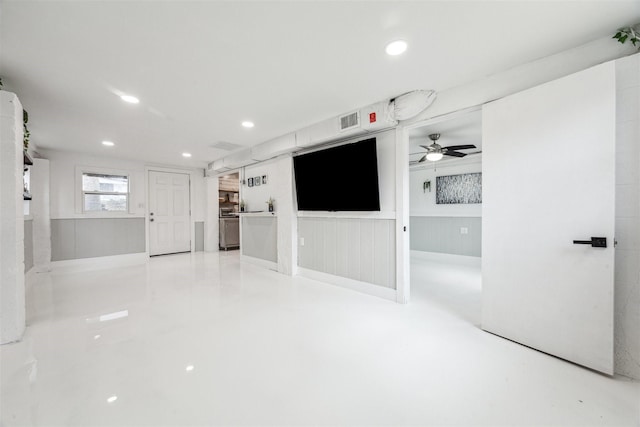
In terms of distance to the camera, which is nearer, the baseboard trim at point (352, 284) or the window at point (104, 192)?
the baseboard trim at point (352, 284)

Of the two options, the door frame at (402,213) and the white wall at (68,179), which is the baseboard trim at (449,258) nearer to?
the door frame at (402,213)

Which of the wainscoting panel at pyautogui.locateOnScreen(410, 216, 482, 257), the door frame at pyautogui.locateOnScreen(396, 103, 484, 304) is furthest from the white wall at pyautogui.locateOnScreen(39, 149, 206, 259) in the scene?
the wainscoting panel at pyautogui.locateOnScreen(410, 216, 482, 257)

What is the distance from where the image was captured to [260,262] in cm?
549

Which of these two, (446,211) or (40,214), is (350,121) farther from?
(40,214)

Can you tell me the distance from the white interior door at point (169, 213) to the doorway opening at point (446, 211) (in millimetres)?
5994

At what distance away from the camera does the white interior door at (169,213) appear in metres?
6.58

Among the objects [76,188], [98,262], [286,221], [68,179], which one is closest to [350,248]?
[286,221]

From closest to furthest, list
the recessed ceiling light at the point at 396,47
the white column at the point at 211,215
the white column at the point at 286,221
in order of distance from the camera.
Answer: the recessed ceiling light at the point at 396,47 → the white column at the point at 286,221 → the white column at the point at 211,215

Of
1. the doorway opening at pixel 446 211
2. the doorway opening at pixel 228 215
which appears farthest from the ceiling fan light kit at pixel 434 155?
the doorway opening at pixel 228 215

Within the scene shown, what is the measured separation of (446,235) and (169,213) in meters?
7.03

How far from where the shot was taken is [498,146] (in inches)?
91.4

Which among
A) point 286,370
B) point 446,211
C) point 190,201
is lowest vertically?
point 286,370

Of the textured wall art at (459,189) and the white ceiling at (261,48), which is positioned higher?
the white ceiling at (261,48)

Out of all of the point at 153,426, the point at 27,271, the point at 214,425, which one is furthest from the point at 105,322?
the point at 27,271
